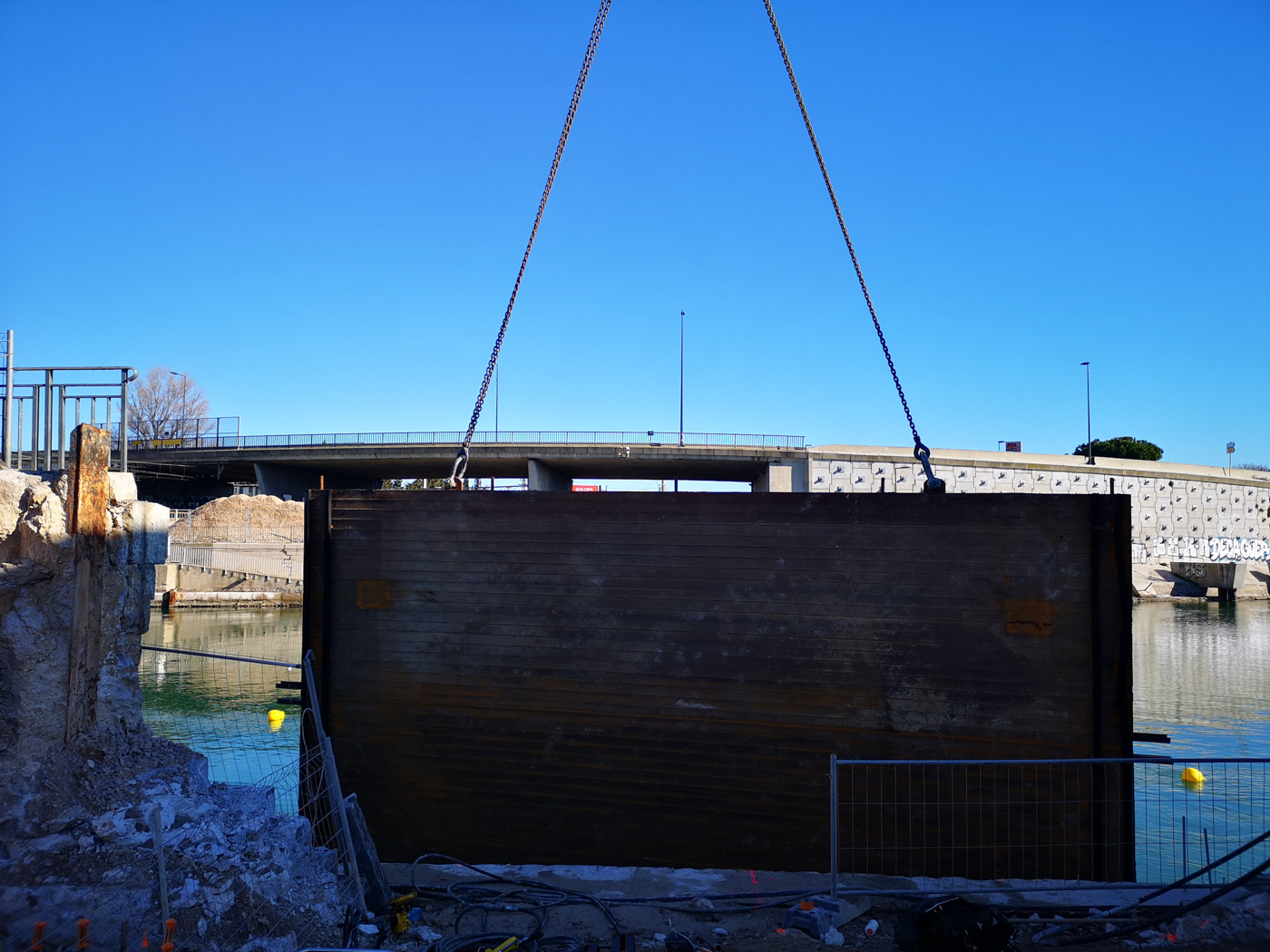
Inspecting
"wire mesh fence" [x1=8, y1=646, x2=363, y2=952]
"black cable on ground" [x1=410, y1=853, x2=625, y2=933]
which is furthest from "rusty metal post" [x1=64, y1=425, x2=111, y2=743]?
"black cable on ground" [x1=410, y1=853, x2=625, y2=933]

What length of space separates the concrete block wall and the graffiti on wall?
0.21 feet

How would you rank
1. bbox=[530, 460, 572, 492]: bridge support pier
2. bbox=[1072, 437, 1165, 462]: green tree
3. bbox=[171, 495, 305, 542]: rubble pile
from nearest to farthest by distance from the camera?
bbox=[171, 495, 305, 542]: rubble pile < bbox=[530, 460, 572, 492]: bridge support pier < bbox=[1072, 437, 1165, 462]: green tree

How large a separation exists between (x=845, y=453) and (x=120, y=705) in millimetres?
47639

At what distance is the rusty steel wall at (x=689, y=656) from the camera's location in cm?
660

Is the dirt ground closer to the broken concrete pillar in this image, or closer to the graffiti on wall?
the broken concrete pillar

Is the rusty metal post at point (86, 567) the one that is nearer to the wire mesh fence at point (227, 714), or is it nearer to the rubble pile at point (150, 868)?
the rubble pile at point (150, 868)

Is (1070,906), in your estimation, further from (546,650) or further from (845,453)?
(845,453)

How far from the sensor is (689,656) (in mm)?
6938

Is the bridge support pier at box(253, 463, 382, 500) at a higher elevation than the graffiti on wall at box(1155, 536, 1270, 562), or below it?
higher

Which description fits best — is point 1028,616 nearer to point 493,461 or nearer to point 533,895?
point 533,895

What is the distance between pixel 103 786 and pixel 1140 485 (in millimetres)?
62933

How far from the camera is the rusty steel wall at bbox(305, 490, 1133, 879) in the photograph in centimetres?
660

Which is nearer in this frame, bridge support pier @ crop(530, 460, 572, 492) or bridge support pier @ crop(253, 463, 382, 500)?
bridge support pier @ crop(530, 460, 572, 492)

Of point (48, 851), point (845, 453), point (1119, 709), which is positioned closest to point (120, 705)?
point (48, 851)
